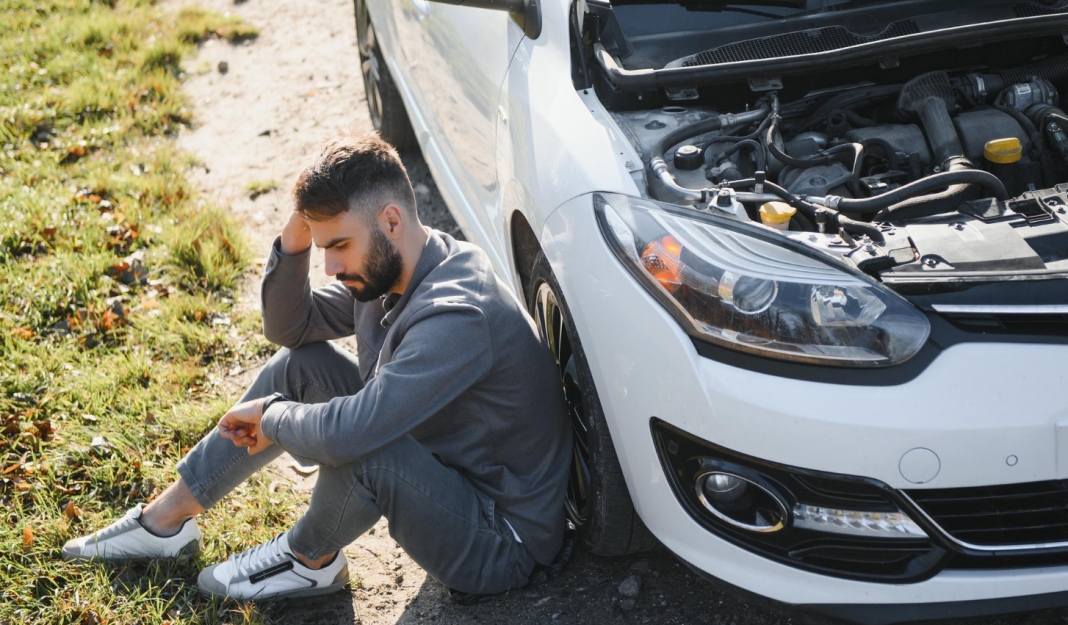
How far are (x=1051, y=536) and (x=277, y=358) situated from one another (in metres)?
2.01

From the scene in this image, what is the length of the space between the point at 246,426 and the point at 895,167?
182 centimetres

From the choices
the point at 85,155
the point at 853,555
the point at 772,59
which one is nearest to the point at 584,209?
the point at 772,59

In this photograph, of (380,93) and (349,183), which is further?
(380,93)

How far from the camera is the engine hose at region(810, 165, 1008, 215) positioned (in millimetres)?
2107

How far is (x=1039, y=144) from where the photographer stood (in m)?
2.41

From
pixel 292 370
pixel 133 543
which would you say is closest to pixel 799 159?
pixel 292 370

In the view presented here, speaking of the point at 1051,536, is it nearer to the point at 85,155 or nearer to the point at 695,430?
the point at 695,430

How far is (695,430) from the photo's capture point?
1.93 metres

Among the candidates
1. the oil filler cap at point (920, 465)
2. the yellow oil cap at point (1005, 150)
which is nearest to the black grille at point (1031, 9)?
the yellow oil cap at point (1005, 150)

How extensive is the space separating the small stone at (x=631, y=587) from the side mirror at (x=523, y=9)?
1.51 meters

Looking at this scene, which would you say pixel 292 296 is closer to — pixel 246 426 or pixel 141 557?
pixel 246 426

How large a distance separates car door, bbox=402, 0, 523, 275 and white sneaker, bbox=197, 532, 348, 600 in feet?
3.44

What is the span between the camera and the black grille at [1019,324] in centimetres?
177

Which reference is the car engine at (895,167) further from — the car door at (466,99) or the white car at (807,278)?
the car door at (466,99)
